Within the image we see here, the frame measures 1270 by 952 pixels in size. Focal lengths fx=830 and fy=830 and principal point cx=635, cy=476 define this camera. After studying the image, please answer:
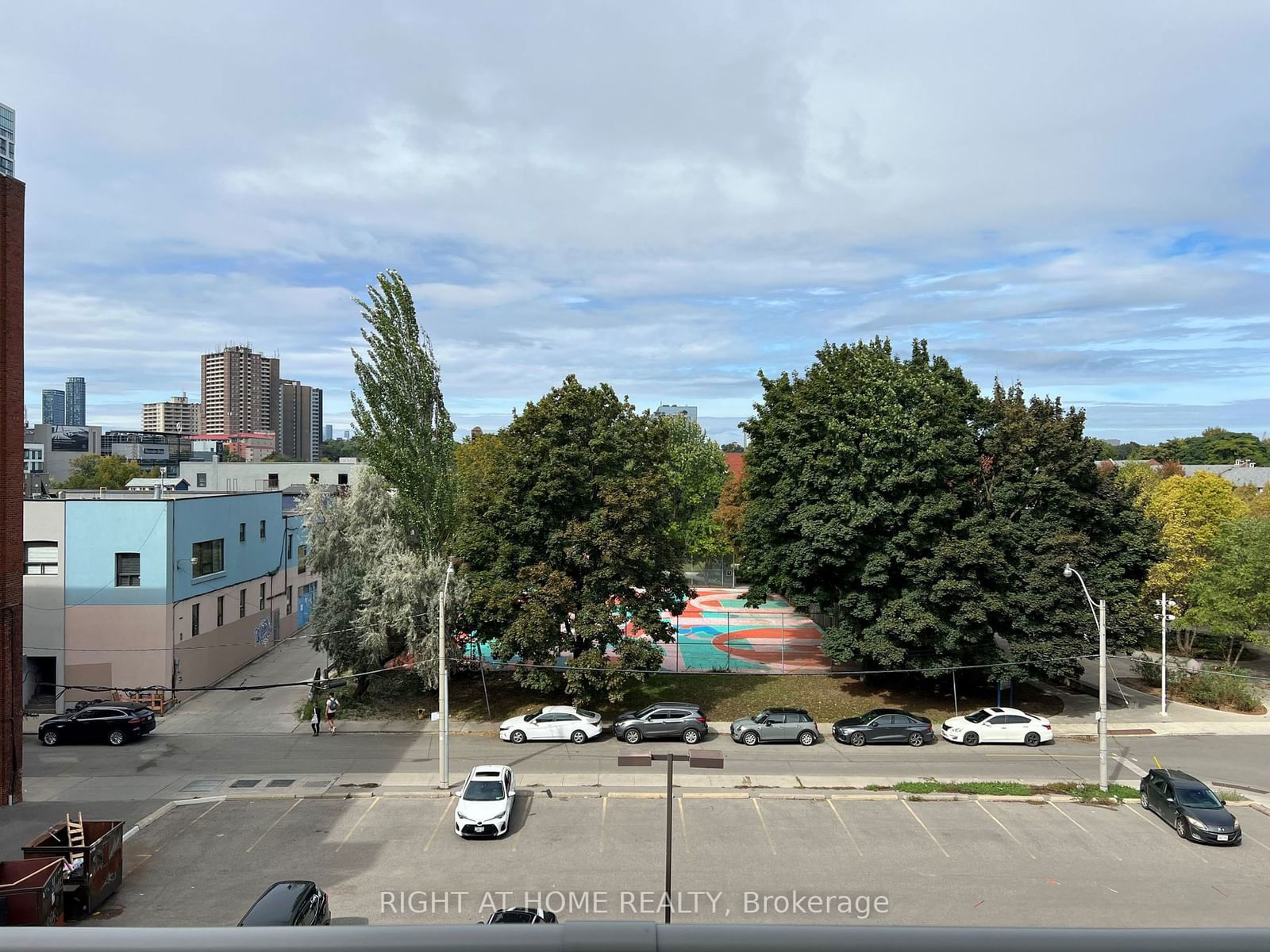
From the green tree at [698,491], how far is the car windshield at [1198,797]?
42.9 m

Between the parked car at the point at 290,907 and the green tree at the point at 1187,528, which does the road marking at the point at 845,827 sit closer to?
the parked car at the point at 290,907

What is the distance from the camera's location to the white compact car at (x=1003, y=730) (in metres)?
32.1

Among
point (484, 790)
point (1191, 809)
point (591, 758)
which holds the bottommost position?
point (591, 758)

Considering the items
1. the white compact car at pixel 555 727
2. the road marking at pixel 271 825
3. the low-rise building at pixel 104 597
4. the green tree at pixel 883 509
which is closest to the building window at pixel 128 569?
the low-rise building at pixel 104 597

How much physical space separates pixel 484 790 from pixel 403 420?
1860 centimetres

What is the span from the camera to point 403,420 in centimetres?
3697

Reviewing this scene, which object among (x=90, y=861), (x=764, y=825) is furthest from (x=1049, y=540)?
(x=90, y=861)

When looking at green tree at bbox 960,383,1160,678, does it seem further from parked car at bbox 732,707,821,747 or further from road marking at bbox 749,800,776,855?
road marking at bbox 749,800,776,855

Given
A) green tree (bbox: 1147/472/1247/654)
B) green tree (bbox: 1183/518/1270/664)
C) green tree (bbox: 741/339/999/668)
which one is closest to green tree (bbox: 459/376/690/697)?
green tree (bbox: 741/339/999/668)

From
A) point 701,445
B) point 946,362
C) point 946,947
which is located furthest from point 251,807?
point 701,445

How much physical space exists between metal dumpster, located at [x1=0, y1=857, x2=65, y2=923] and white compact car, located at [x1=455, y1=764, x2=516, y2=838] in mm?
9000

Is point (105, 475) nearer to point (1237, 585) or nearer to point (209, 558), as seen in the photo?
point (209, 558)

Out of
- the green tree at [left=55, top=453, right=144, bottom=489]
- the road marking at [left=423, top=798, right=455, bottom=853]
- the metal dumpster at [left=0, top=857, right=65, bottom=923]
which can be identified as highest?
the green tree at [left=55, top=453, right=144, bottom=489]

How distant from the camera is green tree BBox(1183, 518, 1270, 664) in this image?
133ft
